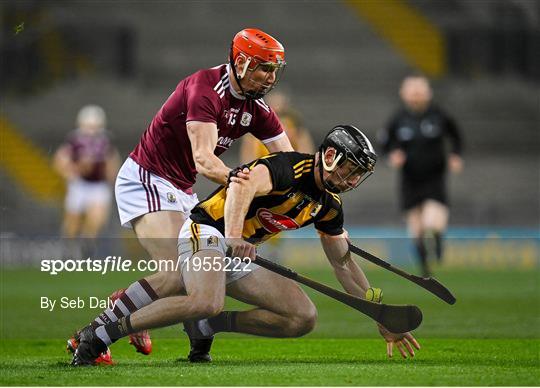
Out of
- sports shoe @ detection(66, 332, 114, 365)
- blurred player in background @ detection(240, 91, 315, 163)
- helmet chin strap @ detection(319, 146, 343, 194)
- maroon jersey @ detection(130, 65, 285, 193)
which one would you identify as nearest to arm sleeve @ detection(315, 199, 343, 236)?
helmet chin strap @ detection(319, 146, 343, 194)

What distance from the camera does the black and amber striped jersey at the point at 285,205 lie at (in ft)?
18.5

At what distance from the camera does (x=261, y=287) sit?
5969 mm

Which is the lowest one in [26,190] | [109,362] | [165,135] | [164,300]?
[26,190]

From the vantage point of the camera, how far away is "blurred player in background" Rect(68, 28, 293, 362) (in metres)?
6.08

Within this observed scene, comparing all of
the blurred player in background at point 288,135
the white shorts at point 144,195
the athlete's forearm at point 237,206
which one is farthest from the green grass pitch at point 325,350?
the blurred player in background at point 288,135

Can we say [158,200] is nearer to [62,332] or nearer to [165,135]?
[165,135]

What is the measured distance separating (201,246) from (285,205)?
452mm

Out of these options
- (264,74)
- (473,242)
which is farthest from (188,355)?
(473,242)

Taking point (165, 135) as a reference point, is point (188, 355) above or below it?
below

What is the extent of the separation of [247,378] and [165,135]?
5.66 feet

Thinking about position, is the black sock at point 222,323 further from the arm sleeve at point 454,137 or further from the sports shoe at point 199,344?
the arm sleeve at point 454,137

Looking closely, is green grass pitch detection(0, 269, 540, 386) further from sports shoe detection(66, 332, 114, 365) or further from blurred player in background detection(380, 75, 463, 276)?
blurred player in background detection(380, 75, 463, 276)

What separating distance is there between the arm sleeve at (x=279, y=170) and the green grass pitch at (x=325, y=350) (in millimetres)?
864

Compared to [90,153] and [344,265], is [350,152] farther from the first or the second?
[90,153]
